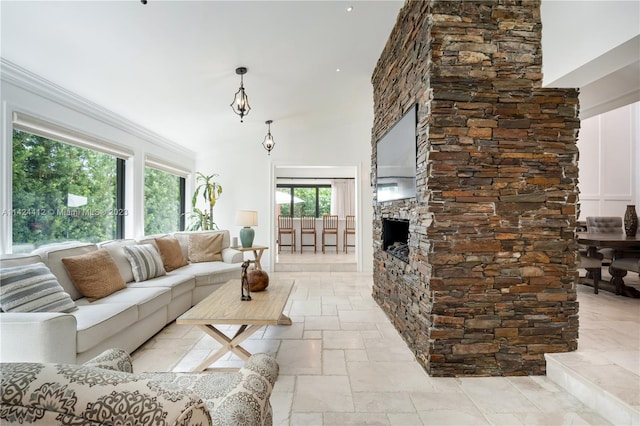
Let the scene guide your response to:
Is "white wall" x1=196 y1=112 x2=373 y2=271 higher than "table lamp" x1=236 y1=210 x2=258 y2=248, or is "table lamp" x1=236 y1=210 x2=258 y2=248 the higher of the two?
"white wall" x1=196 y1=112 x2=373 y2=271

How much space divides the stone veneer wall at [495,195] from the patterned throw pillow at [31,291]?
2714 mm

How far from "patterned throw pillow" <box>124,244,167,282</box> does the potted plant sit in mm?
2289

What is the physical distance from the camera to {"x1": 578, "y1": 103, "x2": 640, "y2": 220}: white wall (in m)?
6.06

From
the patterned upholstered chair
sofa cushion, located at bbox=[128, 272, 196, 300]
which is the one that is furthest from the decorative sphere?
the patterned upholstered chair

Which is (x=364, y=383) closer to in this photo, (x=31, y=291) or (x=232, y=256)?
(x=31, y=291)

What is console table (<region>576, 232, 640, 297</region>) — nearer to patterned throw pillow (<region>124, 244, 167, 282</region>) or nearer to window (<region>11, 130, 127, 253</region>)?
patterned throw pillow (<region>124, 244, 167, 282</region>)

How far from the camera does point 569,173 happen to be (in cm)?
A: 228

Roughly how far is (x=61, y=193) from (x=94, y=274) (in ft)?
4.01

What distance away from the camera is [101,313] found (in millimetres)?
2287

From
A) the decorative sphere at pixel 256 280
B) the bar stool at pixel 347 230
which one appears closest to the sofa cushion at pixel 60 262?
the decorative sphere at pixel 256 280

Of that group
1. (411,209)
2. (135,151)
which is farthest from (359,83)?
(135,151)

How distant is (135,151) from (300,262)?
369cm

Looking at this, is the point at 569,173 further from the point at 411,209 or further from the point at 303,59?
the point at 303,59

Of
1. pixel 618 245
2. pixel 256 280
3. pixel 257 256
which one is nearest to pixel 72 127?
pixel 256 280
